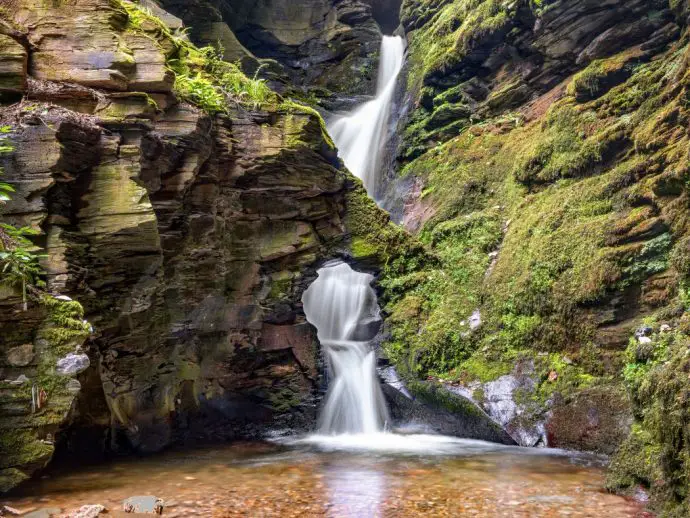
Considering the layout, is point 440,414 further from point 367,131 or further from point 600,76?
point 367,131

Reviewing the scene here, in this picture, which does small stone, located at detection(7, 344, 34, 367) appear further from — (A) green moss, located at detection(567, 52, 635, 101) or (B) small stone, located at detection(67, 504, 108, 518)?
(A) green moss, located at detection(567, 52, 635, 101)

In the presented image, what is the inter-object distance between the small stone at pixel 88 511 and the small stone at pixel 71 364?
5.05 feet

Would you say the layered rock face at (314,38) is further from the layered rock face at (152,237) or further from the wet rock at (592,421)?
the wet rock at (592,421)

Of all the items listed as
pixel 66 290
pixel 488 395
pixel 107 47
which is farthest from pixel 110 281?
pixel 488 395

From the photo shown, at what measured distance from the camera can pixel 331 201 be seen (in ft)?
39.7

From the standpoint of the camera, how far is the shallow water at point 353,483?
5.79 metres

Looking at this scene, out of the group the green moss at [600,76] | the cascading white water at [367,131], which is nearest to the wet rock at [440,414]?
the green moss at [600,76]

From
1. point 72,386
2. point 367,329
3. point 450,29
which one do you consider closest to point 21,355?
point 72,386

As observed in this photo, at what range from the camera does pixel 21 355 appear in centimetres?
625

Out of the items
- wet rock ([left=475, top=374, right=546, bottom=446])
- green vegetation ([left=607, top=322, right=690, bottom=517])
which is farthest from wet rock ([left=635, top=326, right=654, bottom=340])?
wet rock ([left=475, top=374, right=546, bottom=446])

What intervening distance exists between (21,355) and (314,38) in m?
22.2

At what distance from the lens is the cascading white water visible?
18.9 m

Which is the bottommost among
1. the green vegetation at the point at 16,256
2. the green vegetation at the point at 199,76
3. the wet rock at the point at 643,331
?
the wet rock at the point at 643,331

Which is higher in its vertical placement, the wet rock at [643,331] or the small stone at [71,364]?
the wet rock at [643,331]
